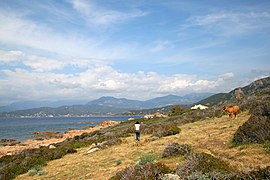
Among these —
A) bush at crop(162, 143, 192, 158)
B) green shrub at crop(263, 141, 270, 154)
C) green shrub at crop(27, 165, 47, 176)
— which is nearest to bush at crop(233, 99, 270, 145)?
green shrub at crop(263, 141, 270, 154)

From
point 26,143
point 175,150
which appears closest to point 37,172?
point 175,150

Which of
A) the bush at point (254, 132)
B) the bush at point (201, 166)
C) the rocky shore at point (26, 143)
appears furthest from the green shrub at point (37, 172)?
the rocky shore at point (26, 143)

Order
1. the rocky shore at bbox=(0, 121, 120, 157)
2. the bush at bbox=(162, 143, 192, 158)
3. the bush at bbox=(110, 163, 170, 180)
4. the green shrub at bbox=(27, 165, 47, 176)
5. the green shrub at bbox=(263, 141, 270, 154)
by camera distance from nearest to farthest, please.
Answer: the bush at bbox=(110, 163, 170, 180)
the green shrub at bbox=(263, 141, 270, 154)
the bush at bbox=(162, 143, 192, 158)
the green shrub at bbox=(27, 165, 47, 176)
the rocky shore at bbox=(0, 121, 120, 157)

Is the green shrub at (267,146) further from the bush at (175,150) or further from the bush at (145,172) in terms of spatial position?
the bush at (145,172)

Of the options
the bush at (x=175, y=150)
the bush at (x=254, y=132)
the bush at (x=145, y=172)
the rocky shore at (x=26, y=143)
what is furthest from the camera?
the rocky shore at (x=26, y=143)

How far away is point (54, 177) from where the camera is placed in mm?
12680

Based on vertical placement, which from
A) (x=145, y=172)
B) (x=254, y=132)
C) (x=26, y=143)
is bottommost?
(x=26, y=143)

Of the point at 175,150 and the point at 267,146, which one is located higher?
the point at 267,146

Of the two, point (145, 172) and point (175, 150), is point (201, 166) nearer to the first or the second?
point (145, 172)

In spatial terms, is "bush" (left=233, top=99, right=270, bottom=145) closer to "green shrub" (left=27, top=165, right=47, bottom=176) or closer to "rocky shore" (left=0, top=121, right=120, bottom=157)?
"green shrub" (left=27, top=165, right=47, bottom=176)

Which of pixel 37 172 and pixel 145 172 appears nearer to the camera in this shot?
pixel 145 172

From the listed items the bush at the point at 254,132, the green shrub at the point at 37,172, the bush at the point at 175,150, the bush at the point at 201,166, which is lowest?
the green shrub at the point at 37,172

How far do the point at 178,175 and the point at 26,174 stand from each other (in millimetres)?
11421

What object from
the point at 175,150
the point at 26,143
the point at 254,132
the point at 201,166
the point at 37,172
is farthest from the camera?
the point at 26,143
